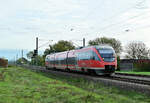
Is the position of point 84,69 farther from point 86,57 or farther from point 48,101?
point 48,101

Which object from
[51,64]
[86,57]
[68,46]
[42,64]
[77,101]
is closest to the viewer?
[77,101]

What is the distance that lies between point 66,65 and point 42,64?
4728 centimetres

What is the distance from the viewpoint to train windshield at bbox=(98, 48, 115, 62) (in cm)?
2208

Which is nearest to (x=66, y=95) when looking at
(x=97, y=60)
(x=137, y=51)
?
(x=97, y=60)

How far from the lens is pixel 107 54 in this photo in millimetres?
22328

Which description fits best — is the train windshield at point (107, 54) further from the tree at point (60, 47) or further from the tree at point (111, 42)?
the tree at point (60, 47)

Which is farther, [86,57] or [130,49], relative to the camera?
[130,49]

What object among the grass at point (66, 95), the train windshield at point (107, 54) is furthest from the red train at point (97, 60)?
the grass at point (66, 95)

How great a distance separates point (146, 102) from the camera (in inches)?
385

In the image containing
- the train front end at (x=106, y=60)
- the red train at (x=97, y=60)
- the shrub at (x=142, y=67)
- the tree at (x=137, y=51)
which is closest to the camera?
the train front end at (x=106, y=60)

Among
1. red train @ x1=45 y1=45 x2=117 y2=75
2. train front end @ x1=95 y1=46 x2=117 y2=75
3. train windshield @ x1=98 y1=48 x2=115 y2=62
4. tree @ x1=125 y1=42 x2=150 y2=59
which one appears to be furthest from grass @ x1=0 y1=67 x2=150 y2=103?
tree @ x1=125 y1=42 x2=150 y2=59

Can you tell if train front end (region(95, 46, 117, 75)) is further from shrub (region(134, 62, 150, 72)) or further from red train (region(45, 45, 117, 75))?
shrub (region(134, 62, 150, 72))

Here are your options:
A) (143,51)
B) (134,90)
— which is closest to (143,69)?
(134,90)

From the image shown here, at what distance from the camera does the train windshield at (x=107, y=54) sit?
22.1m
